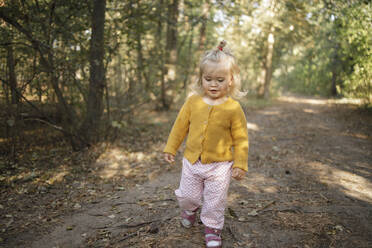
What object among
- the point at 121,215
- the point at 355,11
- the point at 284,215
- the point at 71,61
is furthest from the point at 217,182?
the point at 355,11

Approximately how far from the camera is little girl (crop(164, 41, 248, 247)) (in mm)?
2422

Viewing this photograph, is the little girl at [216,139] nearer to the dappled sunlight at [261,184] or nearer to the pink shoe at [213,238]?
the pink shoe at [213,238]

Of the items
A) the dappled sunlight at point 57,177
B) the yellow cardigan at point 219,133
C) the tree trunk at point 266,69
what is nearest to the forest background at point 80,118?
the dappled sunlight at point 57,177

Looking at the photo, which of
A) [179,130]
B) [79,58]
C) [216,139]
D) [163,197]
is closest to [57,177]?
[163,197]

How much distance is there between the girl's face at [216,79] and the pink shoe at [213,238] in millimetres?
1295

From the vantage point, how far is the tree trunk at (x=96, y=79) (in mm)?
4992

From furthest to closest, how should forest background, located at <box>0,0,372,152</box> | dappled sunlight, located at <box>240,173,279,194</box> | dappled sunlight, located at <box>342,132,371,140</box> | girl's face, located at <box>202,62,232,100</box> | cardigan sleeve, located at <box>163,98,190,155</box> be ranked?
dappled sunlight, located at <box>342,132,371,140</box> < forest background, located at <box>0,0,372,152</box> < dappled sunlight, located at <box>240,173,279,194</box> < cardigan sleeve, located at <box>163,98,190,155</box> < girl's face, located at <box>202,62,232,100</box>

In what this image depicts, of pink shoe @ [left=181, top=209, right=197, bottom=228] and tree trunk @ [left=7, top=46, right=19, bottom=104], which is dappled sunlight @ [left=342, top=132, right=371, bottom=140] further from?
tree trunk @ [left=7, top=46, right=19, bottom=104]

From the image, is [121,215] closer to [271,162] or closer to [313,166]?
[271,162]

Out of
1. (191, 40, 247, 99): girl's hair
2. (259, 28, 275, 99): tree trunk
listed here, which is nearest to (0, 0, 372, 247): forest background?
(191, 40, 247, 99): girl's hair

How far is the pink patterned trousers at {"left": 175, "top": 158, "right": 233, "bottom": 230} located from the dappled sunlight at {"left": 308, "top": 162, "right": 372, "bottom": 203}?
219 centimetres

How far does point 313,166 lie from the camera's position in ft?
15.9

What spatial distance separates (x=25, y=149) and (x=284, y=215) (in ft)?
16.6

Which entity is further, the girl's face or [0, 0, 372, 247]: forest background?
[0, 0, 372, 247]: forest background
